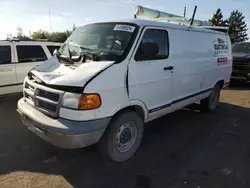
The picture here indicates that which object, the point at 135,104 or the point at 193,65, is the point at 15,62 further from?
the point at 193,65

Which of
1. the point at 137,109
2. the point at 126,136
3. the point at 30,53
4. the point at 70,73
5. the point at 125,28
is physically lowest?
the point at 126,136

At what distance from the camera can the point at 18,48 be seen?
6.60 meters

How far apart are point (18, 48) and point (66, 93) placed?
4.36 meters

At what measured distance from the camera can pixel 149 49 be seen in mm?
3688

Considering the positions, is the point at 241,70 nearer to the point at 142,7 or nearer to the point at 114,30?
the point at 142,7

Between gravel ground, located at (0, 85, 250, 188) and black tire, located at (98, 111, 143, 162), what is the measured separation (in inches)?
5.3

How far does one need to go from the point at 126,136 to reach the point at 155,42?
1618 mm

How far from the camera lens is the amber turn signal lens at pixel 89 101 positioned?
9.78 feet

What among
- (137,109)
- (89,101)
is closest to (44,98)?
(89,101)

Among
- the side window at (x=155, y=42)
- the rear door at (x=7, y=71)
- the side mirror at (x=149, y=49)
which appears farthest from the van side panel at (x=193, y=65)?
the rear door at (x=7, y=71)

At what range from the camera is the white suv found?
20.8 ft

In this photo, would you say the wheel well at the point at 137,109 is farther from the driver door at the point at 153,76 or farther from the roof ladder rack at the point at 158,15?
the roof ladder rack at the point at 158,15

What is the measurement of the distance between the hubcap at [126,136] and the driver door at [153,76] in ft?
1.40

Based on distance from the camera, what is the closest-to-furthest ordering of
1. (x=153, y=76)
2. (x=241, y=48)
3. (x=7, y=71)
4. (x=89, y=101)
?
(x=89, y=101), (x=153, y=76), (x=7, y=71), (x=241, y=48)
